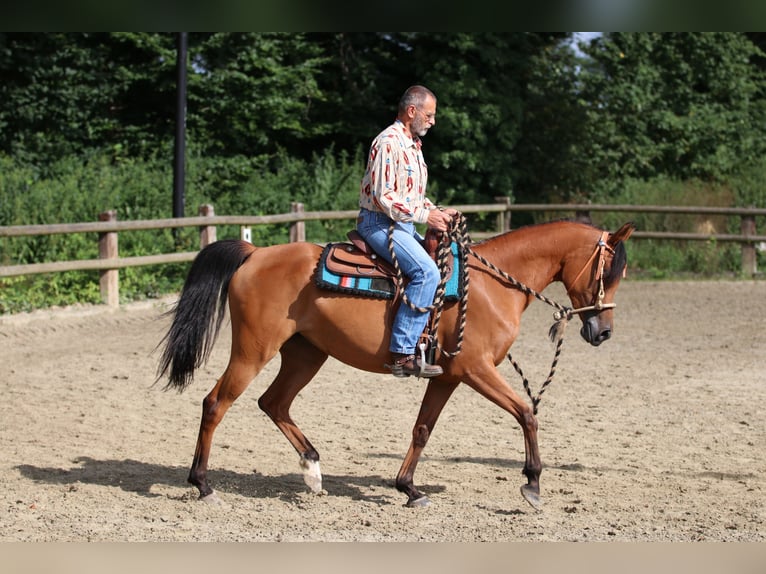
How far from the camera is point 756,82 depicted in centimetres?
2898

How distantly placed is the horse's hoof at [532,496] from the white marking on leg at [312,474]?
1.19 m

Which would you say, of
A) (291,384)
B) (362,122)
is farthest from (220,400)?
(362,122)

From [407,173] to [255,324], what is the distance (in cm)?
124

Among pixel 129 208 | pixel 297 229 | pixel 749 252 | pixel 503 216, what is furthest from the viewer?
pixel 503 216

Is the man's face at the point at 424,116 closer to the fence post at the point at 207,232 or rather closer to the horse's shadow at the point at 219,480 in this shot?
the horse's shadow at the point at 219,480

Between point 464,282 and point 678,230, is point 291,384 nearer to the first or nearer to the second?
point 464,282

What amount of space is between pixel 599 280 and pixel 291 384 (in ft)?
6.36

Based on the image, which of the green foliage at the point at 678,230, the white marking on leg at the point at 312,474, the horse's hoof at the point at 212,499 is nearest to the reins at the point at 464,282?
the white marking on leg at the point at 312,474

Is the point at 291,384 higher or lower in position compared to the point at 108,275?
higher

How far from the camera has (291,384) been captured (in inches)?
237

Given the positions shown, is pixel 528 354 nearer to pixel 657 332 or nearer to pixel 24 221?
pixel 657 332

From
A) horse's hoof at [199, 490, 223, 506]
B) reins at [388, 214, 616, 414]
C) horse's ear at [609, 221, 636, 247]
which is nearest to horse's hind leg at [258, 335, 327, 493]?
horse's hoof at [199, 490, 223, 506]
